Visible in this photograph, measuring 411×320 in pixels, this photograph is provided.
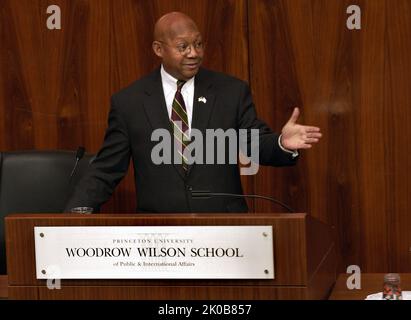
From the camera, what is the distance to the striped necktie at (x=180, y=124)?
12.2 feet

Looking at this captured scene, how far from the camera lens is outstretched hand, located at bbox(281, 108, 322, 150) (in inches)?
117

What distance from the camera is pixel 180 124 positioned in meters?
3.77

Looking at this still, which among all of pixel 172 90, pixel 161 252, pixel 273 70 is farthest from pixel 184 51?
pixel 161 252

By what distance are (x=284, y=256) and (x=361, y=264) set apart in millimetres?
2419

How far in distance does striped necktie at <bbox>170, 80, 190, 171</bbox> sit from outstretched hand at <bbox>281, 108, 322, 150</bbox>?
2.22 feet

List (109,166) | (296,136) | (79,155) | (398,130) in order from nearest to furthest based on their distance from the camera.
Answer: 1. (296,136)
2. (79,155)
3. (109,166)
4. (398,130)

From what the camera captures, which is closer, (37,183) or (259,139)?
(259,139)

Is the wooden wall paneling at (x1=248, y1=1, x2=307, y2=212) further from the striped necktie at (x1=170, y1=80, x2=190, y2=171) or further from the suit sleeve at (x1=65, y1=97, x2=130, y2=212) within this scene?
the suit sleeve at (x1=65, y1=97, x2=130, y2=212)

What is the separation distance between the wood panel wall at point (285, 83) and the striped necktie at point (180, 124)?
0.85 m

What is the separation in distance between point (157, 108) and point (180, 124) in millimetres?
118

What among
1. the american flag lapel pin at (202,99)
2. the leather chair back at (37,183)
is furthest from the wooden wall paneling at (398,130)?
the leather chair back at (37,183)

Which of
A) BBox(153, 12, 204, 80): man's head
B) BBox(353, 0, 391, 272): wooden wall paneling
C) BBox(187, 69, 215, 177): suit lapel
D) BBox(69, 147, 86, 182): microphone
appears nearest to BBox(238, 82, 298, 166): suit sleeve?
BBox(187, 69, 215, 177): suit lapel

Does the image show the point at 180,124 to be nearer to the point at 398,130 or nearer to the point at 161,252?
the point at 398,130
